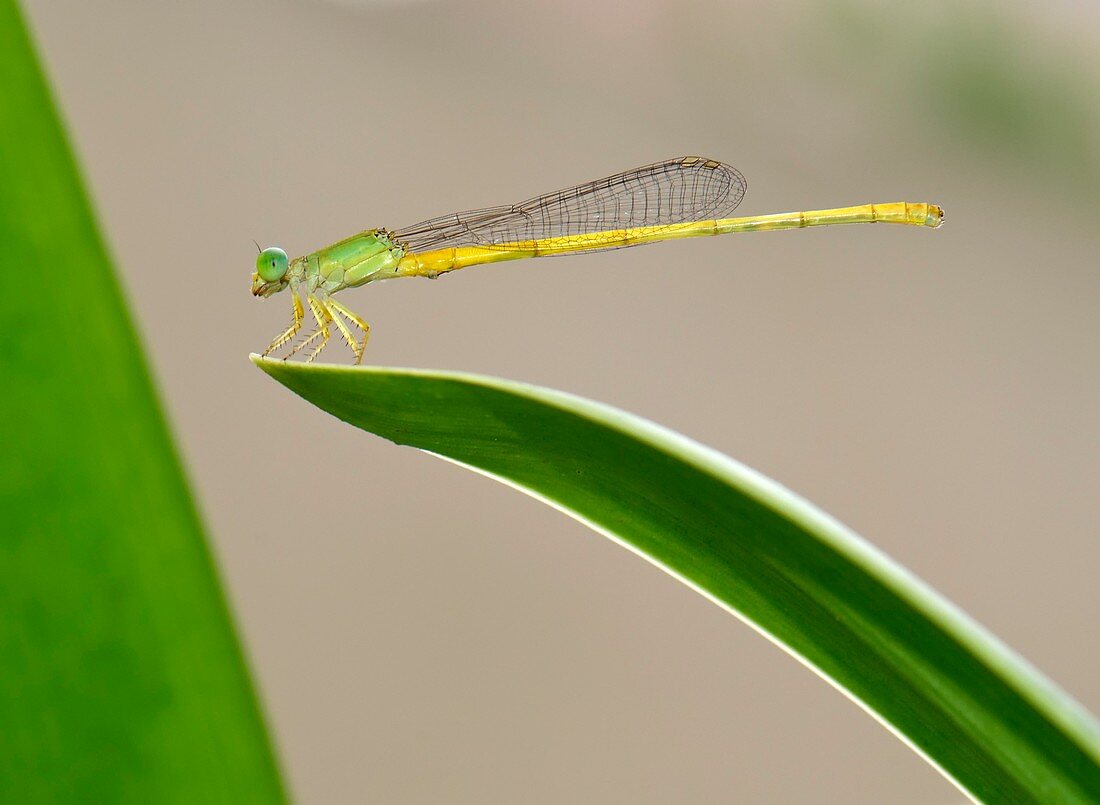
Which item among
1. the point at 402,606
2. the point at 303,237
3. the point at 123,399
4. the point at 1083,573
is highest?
the point at 303,237

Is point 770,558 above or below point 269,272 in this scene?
below

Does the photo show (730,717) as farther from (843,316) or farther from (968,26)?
(968,26)

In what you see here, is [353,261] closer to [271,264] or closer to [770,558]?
[271,264]

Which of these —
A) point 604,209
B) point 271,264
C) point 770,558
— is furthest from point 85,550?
point 604,209

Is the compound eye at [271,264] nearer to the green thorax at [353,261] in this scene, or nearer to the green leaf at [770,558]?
the green thorax at [353,261]

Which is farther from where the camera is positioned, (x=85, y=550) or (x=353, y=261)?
(x=353, y=261)

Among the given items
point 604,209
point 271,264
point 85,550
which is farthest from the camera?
point 604,209

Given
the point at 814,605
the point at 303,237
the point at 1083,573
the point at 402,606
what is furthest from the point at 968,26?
the point at 814,605
